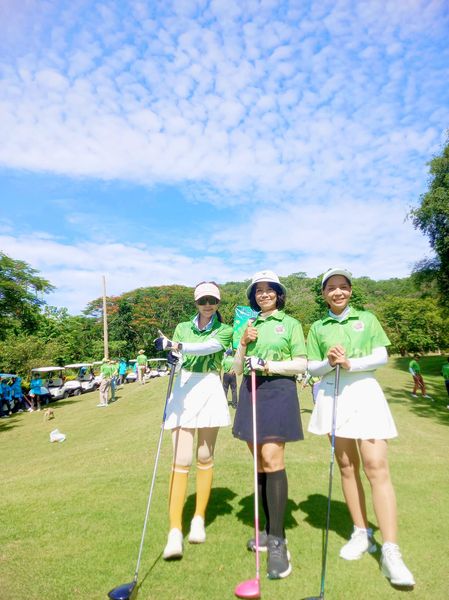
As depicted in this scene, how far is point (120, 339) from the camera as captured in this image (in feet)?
182

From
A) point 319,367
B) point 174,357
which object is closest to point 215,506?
point 174,357

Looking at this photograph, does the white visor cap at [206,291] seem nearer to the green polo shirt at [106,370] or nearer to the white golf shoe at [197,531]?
the white golf shoe at [197,531]

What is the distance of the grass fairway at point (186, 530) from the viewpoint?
2906 millimetres

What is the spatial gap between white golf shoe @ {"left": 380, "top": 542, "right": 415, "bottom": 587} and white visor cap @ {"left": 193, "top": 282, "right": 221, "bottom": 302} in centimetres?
267

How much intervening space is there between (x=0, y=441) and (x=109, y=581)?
1224 cm

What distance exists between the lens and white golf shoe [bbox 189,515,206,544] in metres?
3.53

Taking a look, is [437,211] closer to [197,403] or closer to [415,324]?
[197,403]

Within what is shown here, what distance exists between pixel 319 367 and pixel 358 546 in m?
1.57

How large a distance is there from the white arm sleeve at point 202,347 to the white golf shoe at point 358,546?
6.81 feet

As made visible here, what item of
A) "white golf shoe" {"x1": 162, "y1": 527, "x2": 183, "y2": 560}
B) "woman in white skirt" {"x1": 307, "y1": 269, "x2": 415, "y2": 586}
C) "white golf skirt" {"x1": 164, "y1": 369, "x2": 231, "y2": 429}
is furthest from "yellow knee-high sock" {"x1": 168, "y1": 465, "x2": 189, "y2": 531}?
"woman in white skirt" {"x1": 307, "y1": 269, "x2": 415, "y2": 586}

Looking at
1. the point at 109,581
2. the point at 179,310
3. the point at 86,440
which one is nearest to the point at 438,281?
the point at 86,440

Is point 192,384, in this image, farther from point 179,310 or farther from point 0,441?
point 179,310

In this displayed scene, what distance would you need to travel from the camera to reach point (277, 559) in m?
3.07

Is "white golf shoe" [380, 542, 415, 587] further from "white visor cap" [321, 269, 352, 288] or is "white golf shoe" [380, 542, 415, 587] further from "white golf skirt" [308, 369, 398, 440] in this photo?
"white visor cap" [321, 269, 352, 288]
